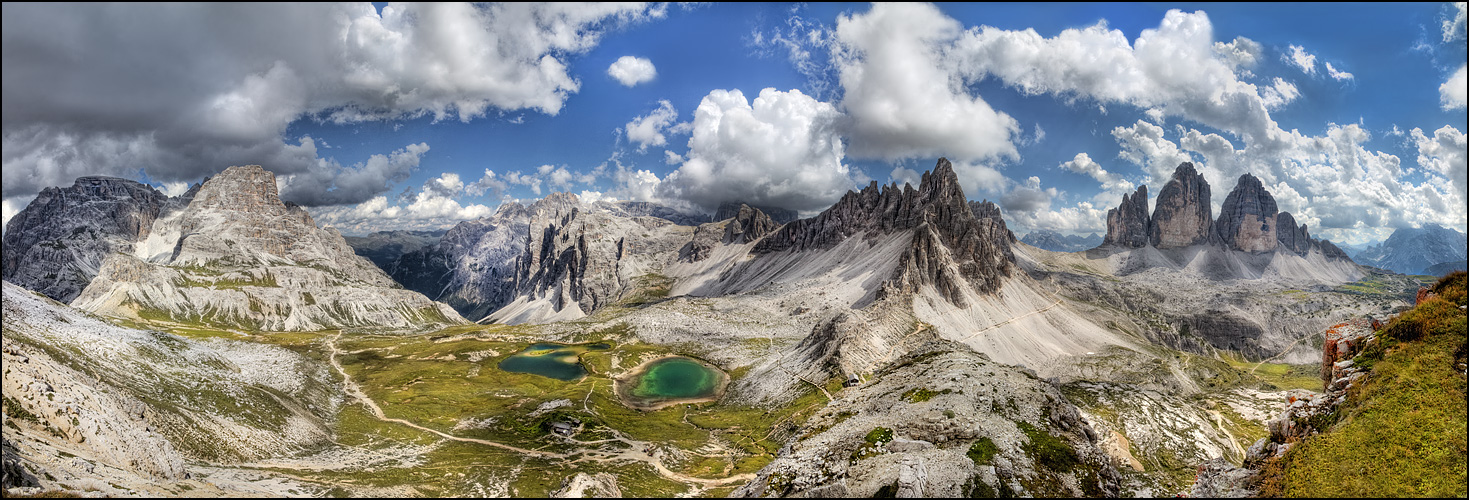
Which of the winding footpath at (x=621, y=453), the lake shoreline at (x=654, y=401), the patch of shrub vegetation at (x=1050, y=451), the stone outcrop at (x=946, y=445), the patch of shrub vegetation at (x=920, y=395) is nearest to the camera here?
the stone outcrop at (x=946, y=445)

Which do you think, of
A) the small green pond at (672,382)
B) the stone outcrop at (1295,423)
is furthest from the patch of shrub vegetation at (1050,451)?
the small green pond at (672,382)

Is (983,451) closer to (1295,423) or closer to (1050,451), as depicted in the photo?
(1050,451)

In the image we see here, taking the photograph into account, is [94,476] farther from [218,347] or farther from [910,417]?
[218,347]

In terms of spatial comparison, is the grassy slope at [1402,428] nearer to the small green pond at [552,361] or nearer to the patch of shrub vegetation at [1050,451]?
the patch of shrub vegetation at [1050,451]

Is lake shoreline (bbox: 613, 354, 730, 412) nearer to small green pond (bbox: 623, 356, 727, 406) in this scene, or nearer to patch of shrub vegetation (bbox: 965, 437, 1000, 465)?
small green pond (bbox: 623, 356, 727, 406)

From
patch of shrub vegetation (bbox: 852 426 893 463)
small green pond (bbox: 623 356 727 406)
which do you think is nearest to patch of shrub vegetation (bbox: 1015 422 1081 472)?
patch of shrub vegetation (bbox: 852 426 893 463)
